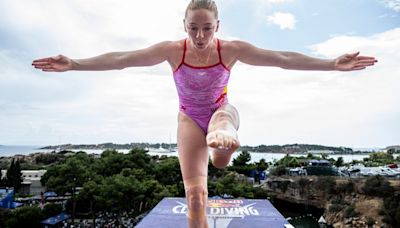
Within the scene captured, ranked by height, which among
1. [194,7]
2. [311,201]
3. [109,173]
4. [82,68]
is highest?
[194,7]

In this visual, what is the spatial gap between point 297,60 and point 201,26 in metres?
1.20

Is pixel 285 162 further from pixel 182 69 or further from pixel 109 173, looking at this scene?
pixel 182 69

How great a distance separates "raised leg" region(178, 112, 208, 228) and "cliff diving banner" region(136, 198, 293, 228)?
22.3 ft

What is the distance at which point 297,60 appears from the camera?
3855mm

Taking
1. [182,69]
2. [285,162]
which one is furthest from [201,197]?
[285,162]

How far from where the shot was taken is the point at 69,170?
2533 cm

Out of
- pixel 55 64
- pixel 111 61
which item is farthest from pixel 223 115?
pixel 55 64

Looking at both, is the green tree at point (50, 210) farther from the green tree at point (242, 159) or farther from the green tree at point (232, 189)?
the green tree at point (242, 159)

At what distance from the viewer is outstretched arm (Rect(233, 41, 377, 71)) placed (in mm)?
3812

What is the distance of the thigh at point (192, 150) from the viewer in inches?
155

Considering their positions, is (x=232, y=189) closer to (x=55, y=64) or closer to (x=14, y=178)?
(x=55, y=64)

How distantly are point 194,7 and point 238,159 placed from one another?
4280 cm

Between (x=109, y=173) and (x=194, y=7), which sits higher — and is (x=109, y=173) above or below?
below

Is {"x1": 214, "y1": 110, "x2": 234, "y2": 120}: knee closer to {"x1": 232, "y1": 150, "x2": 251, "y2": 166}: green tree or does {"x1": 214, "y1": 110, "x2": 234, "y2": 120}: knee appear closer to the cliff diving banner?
the cliff diving banner
